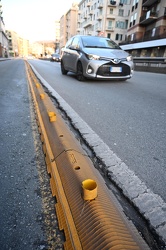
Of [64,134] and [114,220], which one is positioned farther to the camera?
[64,134]

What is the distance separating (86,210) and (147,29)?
4562cm

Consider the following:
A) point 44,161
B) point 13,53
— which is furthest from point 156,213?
point 13,53

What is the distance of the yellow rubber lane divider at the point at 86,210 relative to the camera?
92cm

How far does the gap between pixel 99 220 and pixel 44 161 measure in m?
0.87

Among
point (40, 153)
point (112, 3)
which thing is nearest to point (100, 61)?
point (40, 153)

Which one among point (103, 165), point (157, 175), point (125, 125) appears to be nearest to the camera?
point (157, 175)

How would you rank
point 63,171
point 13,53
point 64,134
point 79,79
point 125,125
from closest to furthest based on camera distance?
point 63,171
point 64,134
point 125,125
point 79,79
point 13,53

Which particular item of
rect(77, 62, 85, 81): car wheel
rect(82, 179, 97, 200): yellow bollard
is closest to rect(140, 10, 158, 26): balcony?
rect(77, 62, 85, 81): car wheel

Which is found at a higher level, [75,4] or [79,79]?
[75,4]

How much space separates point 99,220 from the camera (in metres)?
1.02

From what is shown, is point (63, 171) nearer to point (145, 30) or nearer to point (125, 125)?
point (125, 125)

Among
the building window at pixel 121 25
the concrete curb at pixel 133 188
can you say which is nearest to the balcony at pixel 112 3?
the building window at pixel 121 25

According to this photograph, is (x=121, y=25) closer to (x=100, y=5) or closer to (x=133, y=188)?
(x=100, y=5)

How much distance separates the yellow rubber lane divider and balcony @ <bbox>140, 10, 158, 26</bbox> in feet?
133
